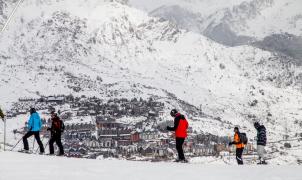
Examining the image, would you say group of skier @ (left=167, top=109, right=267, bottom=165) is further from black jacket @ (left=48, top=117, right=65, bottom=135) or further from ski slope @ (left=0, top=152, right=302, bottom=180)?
black jacket @ (left=48, top=117, right=65, bottom=135)

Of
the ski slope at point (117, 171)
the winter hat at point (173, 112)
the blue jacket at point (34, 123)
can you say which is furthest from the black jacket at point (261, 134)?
the blue jacket at point (34, 123)

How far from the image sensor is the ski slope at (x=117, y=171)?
29328 millimetres

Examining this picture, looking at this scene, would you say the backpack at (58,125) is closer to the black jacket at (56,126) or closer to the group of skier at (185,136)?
the black jacket at (56,126)

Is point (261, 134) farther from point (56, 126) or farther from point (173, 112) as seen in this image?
point (56, 126)

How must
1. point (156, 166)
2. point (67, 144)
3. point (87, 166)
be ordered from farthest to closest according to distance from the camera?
point (67, 144) < point (156, 166) < point (87, 166)

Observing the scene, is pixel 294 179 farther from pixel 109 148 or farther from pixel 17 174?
pixel 109 148

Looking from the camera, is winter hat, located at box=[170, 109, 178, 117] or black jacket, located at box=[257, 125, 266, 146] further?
black jacket, located at box=[257, 125, 266, 146]

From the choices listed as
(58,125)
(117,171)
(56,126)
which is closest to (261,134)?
(117,171)

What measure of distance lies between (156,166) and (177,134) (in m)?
2.45

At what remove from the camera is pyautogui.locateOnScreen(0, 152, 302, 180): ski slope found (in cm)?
2933

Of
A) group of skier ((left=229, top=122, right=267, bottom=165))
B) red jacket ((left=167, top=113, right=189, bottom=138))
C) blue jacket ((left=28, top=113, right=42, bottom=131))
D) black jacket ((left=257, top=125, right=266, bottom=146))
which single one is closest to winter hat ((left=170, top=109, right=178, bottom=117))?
red jacket ((left=167, top=113, right=189, bottom=138))

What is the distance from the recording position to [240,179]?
97.3 ft

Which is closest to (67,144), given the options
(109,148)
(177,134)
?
(109,148)

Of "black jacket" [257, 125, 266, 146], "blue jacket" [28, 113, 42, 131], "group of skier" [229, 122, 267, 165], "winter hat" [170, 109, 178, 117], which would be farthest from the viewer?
"blue jacket" [28, 113, 42, 131]
